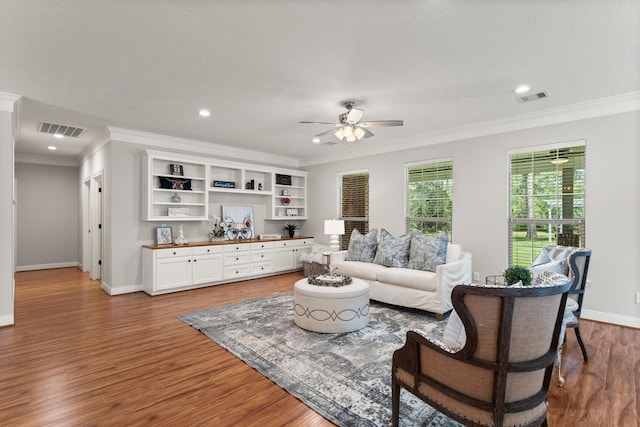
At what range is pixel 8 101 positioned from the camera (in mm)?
3623

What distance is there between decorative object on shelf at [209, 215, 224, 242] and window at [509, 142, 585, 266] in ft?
16.7

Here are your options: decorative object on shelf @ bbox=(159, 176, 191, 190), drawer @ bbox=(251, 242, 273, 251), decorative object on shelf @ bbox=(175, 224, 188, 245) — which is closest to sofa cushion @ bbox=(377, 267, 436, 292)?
drawer @ bbox=(251, 242, 273, 251)

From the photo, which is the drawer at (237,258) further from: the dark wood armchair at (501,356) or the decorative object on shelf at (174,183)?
the dark wood armchair at (501,356)

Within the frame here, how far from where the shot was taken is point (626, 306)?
3.72 meters

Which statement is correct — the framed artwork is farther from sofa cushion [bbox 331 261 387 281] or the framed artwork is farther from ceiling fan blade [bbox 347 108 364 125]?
ceiling fan blade [bbox 347 108 364 125]

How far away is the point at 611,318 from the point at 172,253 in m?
6.16

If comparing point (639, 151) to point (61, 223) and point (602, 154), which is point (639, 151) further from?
point (61, 223)

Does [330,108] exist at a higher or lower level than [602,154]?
higher

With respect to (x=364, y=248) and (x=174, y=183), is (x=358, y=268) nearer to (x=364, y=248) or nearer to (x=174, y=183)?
(x=364, y=248)

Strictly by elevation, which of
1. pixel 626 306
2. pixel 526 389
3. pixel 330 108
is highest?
pixel 330 108

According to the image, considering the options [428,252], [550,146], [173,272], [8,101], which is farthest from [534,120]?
[8,101]

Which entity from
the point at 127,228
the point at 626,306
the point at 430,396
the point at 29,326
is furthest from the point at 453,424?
the point at 127,228

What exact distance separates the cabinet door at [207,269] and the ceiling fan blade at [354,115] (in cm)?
359

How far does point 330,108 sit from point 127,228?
12.9 ft
